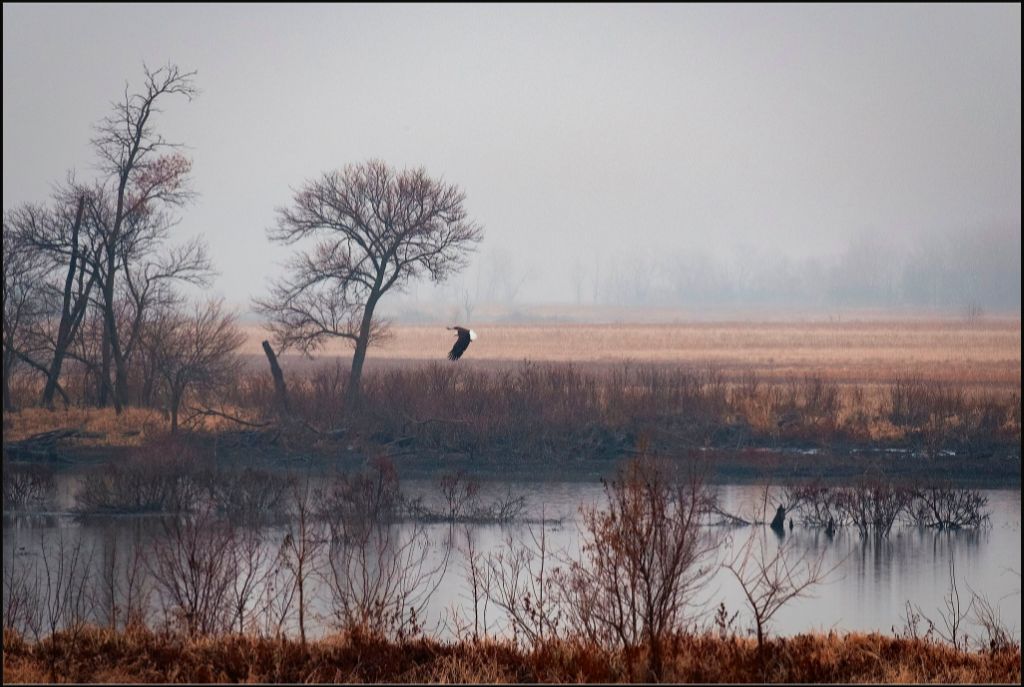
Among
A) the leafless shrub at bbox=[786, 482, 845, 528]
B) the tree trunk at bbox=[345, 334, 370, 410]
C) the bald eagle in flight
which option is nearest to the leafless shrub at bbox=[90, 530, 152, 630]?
the bald eagle in flight

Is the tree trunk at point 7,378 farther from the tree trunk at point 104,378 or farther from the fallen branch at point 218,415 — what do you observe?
the fallen branch at point 218,415

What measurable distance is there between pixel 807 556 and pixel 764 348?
57.0 metres

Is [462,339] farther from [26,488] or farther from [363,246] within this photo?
[363,246]

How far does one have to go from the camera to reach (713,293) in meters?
198

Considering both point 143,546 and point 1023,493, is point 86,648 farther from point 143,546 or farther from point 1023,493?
point 1023,493

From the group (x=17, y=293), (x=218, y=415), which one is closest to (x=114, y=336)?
(x=17, y=293)

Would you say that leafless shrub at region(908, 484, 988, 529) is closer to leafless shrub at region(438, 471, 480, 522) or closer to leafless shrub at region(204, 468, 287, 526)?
leafless shrub at region(438, 471, 480, 522)

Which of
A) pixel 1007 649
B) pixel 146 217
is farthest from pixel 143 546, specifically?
pixel 146 217

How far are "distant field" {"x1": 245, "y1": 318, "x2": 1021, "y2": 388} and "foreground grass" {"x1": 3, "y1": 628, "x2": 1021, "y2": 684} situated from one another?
106 ft

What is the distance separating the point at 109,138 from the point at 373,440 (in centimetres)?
1323

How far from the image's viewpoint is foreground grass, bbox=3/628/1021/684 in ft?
29.3

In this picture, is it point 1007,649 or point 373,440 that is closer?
point 1007,649

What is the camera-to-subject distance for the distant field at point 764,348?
2207 inches

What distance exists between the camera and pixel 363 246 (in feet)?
132
